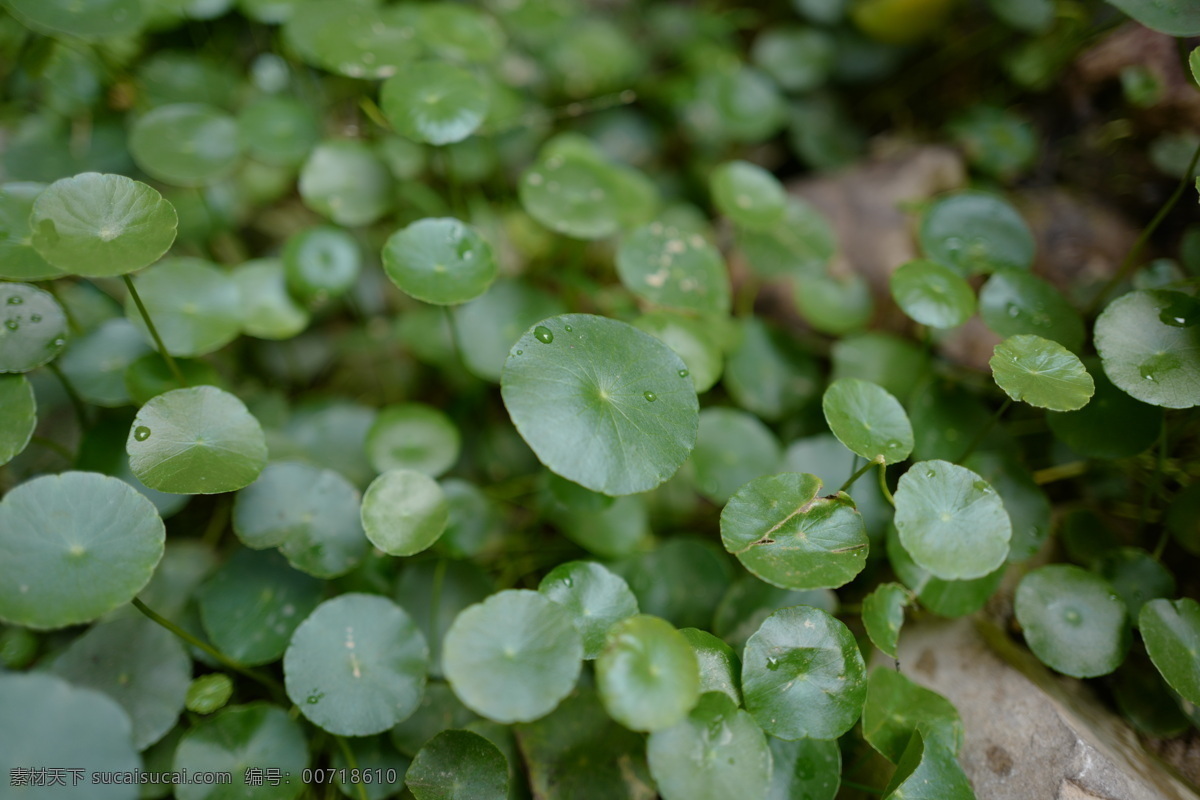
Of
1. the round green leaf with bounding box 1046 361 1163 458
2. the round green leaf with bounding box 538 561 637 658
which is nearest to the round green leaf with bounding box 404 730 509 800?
the round green leaf with bounding box 538 561 637 658

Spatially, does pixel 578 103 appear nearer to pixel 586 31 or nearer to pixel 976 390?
pixel 586 31

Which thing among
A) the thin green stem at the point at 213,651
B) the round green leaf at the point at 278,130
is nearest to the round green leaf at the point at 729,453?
the thin green stem at the point at 213,651

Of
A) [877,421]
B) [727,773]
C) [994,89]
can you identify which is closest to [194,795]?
[727,773]

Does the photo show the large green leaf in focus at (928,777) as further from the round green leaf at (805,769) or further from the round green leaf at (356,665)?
the round green leaf at (356,665)

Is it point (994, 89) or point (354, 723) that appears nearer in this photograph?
point (354, 723)

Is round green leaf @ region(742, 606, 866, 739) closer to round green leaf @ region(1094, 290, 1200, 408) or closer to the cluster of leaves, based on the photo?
the cluster of leaves
